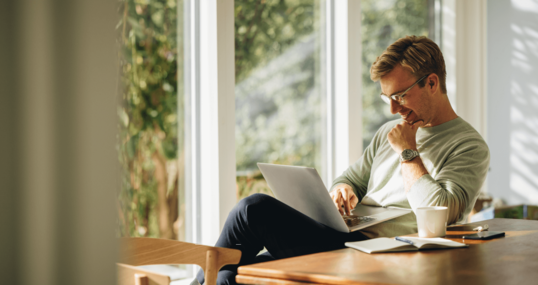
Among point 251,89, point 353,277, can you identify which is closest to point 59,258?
point 353,277

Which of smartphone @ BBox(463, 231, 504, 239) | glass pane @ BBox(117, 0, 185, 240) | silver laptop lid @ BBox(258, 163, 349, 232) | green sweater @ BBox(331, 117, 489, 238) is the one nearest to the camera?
smartphone @ BBox(463, 231, 504, 239)

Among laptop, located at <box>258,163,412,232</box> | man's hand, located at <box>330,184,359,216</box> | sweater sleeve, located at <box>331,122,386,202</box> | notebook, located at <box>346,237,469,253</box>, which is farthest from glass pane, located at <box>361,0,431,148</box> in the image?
notebook, located at <box>346,237,469,253</box>

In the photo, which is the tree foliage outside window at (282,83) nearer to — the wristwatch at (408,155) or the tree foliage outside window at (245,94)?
the tree foliage outside window at (245,94)

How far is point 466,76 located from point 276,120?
1.91 m

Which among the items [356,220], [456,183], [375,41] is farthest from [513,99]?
[356,220]

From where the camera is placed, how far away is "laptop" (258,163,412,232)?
1.22 meters

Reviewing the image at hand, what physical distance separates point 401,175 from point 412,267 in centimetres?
87

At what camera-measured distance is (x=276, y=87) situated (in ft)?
7.36

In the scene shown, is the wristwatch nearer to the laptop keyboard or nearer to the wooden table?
the laptop keyboard

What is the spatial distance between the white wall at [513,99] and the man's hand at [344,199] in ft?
6.67

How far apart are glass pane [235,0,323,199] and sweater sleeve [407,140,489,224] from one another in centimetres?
93

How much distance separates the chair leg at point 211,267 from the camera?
3.67ft

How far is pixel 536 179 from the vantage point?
122 inches

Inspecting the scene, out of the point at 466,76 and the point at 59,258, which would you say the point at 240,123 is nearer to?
the point at 59,258
